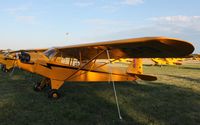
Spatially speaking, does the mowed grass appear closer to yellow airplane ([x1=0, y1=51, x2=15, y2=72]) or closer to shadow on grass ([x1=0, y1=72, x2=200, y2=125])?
shadow on grass ([x1=0, y1=72, x2=200, y2=125])

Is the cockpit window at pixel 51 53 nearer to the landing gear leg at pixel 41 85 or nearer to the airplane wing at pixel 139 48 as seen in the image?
the airplane wing at pixel 139 48

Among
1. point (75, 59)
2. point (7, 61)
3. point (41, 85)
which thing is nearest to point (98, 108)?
point (41, 85)

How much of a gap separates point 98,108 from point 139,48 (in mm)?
2002

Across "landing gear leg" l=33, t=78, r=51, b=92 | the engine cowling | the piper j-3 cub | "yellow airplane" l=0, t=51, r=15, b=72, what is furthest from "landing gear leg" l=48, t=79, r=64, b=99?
"yellow airplane" l=0, t=51, r=15, b=72

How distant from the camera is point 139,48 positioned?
6719 mm

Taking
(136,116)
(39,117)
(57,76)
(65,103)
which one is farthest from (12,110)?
(136,116)

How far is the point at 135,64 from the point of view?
12.1m

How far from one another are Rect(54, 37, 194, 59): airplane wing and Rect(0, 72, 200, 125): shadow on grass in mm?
1473

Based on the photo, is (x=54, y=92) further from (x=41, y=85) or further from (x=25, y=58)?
(x=25, y=58)

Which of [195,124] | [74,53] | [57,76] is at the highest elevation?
[74,53]

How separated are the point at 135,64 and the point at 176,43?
23.3 ft

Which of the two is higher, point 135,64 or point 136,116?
point 135,64

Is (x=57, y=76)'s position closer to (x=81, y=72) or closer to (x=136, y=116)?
(x=81, y=72)

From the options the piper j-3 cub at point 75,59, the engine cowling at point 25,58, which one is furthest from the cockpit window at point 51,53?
the engine cowling at point 25,58
